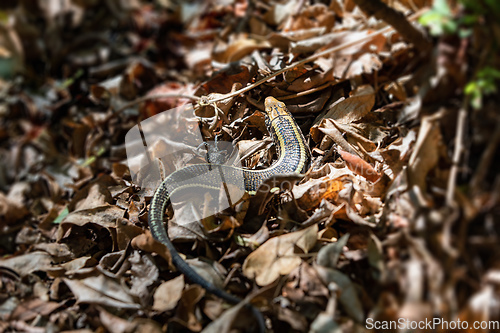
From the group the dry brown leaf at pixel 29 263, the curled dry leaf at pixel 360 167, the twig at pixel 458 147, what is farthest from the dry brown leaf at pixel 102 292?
the twig at pixel 458 147

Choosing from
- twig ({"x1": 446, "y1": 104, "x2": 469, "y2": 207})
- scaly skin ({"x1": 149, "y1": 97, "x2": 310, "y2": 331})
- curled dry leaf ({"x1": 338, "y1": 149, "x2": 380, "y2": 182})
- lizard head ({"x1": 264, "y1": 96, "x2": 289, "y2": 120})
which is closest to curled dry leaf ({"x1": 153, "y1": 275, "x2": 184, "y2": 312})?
scaly skin ({"x1": 149, "y1": 97, "x2": 310, "y2": 331})

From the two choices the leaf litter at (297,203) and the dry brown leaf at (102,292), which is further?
the dry brown leaf at (102,292)

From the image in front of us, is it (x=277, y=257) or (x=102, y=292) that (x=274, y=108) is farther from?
(x=102, y=292)

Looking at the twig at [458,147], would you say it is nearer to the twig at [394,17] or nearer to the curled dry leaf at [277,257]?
the twig at [394,17]

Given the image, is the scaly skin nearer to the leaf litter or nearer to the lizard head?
the lizard head

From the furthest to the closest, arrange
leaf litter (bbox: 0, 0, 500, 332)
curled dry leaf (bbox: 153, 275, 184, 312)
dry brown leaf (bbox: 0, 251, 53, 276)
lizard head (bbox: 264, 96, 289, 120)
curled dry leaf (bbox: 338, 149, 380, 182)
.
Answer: lizard head (bbox: 264, 96, 289, 120), dry brown leaf (bbox: 0, 251, 53, 276), curled dry leaf (bbox: 338, 149, 380, 182), curled dry leaf (bbox: 153, 275, 184, 312), leaf litter (bbox: 0, 0, 500, 332)

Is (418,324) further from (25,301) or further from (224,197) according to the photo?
(25,301)

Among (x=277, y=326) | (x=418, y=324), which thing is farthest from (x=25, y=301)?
(x=418, y=324)

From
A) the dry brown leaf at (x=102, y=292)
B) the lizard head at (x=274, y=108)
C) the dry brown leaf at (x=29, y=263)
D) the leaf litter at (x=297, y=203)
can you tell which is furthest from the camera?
the lizard head at (x=274, y=108)
